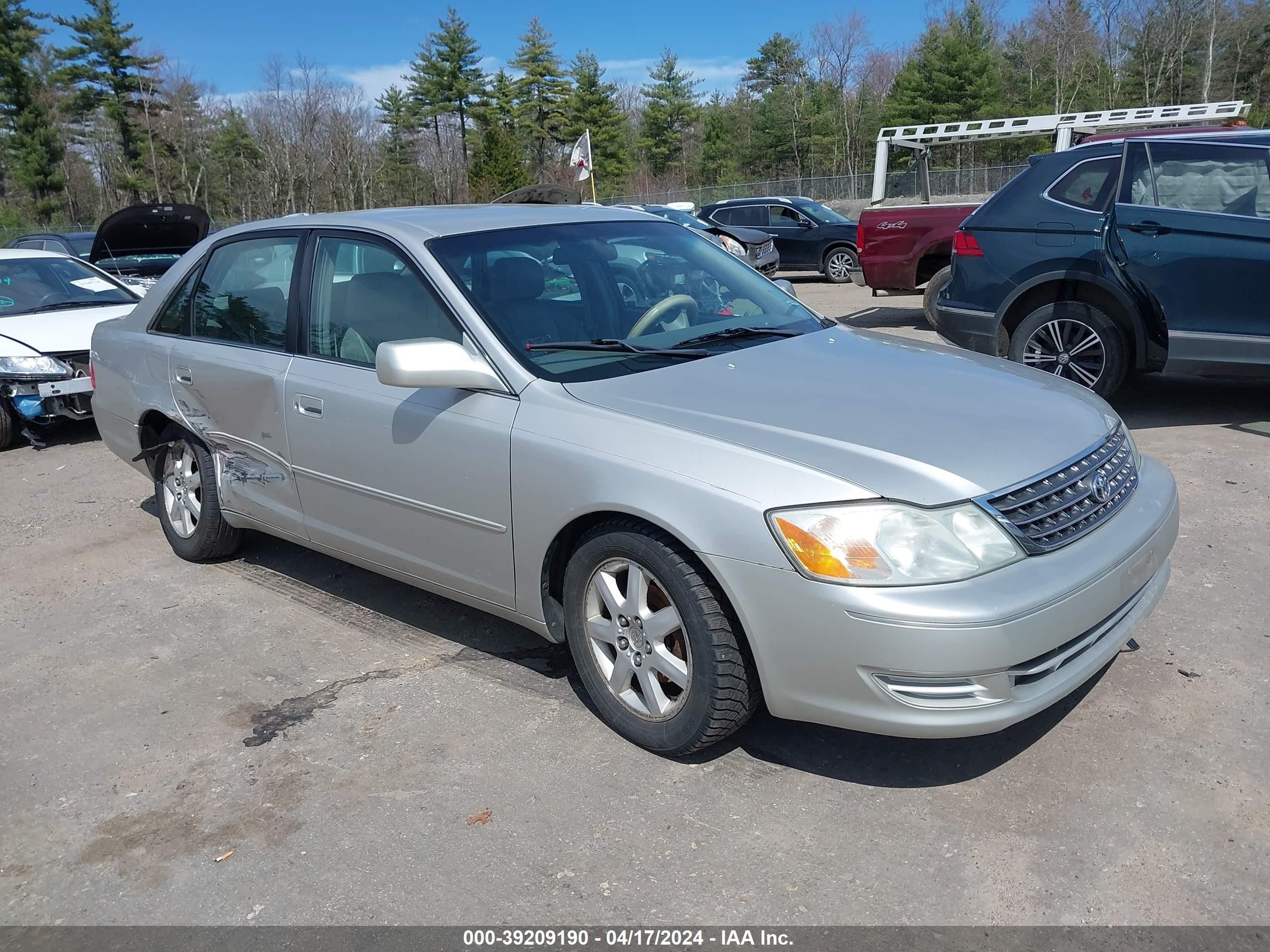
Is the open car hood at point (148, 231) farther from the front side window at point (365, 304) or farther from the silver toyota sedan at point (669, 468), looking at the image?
the front side window at point (365, 304)

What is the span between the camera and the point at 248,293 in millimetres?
4578

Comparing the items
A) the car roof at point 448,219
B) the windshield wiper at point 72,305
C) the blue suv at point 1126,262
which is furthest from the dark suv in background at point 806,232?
the car roof at point 448,219

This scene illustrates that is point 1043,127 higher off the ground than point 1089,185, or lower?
higher

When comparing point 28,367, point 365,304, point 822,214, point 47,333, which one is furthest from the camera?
point 822,214

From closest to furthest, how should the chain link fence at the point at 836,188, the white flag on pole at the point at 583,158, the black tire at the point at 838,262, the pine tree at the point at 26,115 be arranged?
1. the black tire at the point at 838,262
2. the white flag on pole at the point at 583,158
3. the chain link fence at the point at 836,188
4. the pine tree at the point at 26,115

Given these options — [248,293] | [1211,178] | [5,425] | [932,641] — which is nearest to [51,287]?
[5,425]

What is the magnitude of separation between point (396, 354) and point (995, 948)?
7.76ft

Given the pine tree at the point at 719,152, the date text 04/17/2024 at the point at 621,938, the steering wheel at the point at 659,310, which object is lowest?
the date text 04/17/2024 at the point at 621,938

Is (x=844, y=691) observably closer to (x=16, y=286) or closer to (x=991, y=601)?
(x=991, y=601)

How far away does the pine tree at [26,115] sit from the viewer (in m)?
50.8

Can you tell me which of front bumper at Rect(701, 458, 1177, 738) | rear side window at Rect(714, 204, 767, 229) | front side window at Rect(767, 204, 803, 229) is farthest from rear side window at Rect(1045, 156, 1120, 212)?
rear side window at Rect(714, 204, 767, 229)

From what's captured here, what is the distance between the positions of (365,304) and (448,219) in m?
0.49

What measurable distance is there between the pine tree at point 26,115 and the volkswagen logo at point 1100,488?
2379 inches

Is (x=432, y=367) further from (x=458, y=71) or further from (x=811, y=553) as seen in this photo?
(x=458, y=71)
